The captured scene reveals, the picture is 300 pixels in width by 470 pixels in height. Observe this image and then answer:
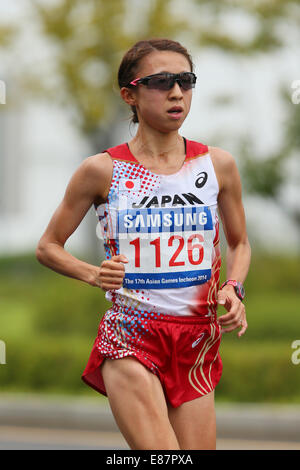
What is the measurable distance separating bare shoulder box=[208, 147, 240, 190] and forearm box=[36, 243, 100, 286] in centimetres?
68

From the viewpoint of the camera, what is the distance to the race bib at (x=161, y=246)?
346 centimetres

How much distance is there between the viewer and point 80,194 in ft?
11.7

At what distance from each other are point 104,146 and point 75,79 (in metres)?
1.10

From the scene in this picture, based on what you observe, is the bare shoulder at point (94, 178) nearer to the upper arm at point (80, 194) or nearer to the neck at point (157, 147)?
the upper arm at point (80, 194)

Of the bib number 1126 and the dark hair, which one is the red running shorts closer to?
the bib number 1126

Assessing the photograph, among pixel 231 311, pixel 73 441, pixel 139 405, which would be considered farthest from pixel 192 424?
pixel 73 441

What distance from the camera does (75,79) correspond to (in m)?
12.9

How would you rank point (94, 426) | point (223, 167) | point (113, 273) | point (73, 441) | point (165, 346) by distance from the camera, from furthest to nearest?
point (94, 426)
point (73, 441)
point (223, 167)
point (165, 346)
point (113, 273)

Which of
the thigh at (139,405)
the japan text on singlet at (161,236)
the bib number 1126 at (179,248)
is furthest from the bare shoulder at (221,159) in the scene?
the thigh at (139,405)

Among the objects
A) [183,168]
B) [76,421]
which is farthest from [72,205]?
[76,421]

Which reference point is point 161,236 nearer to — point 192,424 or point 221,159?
point 221,159

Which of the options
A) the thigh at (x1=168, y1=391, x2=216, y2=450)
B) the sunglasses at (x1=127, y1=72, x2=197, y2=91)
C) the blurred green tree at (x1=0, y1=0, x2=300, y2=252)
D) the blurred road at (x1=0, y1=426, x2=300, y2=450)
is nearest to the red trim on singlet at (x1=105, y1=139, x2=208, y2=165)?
the sunglasses at (x1=127, y1=72, x2=197, y2=91)

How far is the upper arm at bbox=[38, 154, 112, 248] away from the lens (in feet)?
11.6

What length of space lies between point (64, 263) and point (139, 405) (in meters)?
0.66
